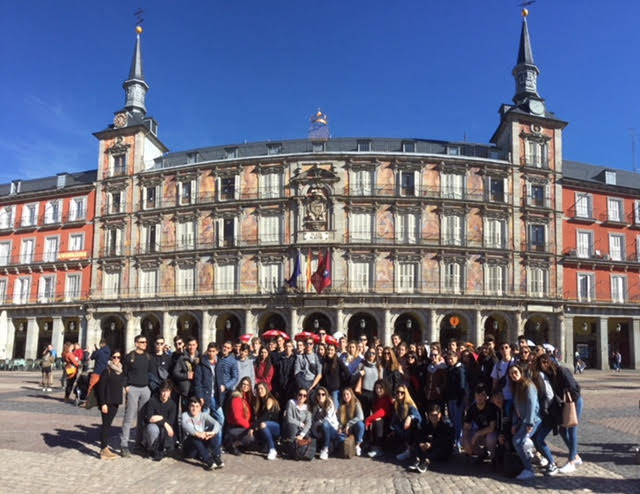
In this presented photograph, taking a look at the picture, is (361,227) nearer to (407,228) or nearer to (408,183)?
(407,228)

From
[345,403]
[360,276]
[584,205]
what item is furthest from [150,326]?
[584,205]

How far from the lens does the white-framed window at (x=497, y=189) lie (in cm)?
3747

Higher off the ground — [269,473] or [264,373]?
[264,373]

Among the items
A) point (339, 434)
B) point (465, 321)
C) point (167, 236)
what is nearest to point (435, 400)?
point (339, 434)

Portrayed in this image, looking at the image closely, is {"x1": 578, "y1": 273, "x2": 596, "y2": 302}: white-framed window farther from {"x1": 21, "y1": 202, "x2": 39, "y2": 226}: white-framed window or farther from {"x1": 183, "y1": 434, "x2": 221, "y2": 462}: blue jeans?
{"x1": 21, "y1": 202, "x2": 39, "y2": 226}: white-framed window

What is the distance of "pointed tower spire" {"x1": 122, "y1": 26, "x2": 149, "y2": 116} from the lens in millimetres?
46125

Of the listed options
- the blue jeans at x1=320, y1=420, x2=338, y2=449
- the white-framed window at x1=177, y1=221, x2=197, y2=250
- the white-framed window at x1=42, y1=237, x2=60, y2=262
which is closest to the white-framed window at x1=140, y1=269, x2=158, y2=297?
the white-framed window at x1=177, y1=221, x2=197, y2=250

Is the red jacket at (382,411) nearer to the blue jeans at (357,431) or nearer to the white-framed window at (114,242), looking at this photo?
the blue jeans at (357,431)

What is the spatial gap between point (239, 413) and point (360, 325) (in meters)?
26.8

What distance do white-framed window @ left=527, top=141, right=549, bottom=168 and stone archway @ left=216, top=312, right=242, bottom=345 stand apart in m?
23.8

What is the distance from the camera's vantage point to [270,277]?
1444 inches

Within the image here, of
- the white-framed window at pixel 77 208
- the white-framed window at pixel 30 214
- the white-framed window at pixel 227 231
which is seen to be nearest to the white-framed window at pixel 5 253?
the white-framed window at pixel 30 214

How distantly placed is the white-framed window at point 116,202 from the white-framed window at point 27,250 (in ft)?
26.3

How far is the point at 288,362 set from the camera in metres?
10.6
